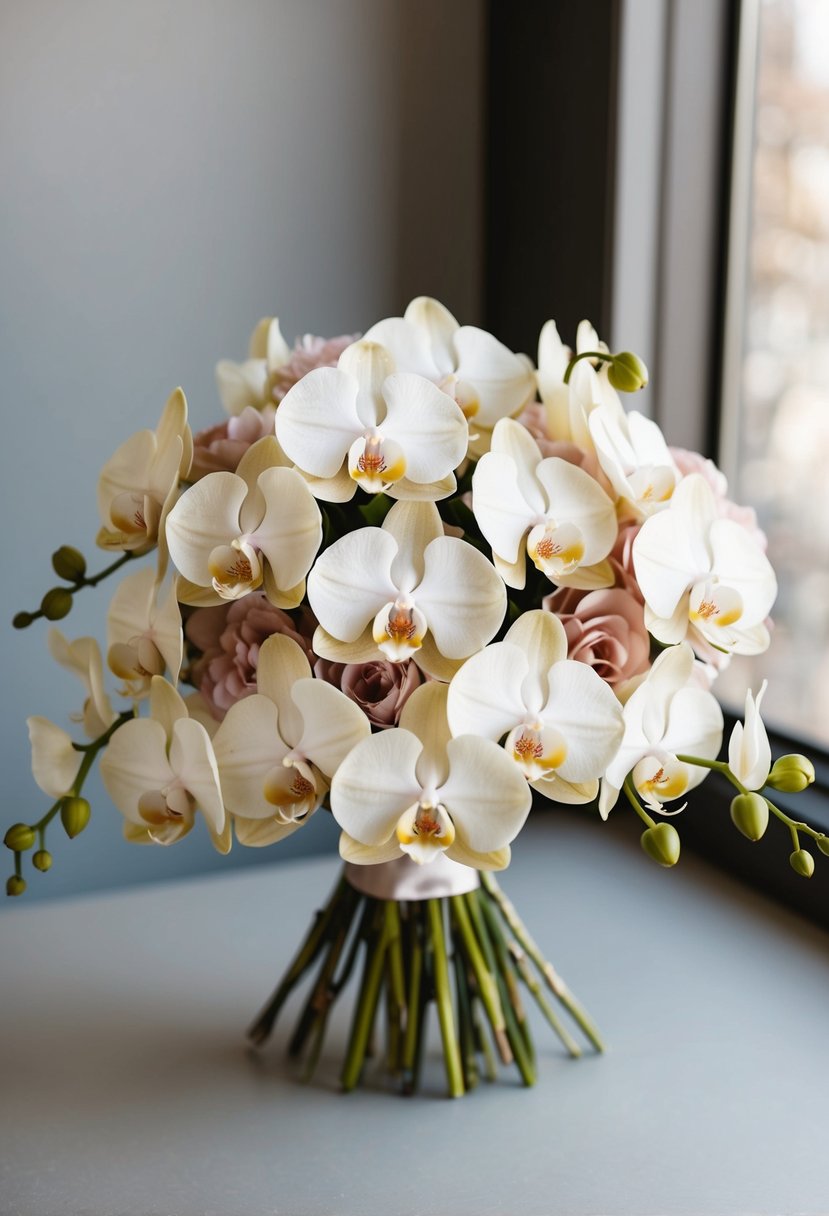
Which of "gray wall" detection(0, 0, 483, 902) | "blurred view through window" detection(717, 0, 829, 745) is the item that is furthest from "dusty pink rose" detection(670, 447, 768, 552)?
"gray wall" detection(0, 0, 483, 902)

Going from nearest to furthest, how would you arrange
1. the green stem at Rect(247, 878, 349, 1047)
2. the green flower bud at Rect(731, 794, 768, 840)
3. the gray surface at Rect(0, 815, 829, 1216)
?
the green flower bud at Rect(731, 794, 768, 840), the gray surface at Rect(0, 815, 829, 1216), the green stem at Rect(247, 878, 349, 1047)

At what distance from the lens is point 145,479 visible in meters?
0.64

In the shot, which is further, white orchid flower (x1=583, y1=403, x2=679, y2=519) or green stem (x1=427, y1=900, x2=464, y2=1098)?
green stem (x1=427, y1=900, x2=464, y2=1098)

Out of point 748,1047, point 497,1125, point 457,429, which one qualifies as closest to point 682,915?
point 748,1047

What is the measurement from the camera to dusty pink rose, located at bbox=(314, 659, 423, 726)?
24.0 inches

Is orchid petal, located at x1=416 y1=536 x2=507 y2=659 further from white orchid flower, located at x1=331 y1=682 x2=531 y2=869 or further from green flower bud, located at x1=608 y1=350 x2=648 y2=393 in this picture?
green flower bud, located at x1=608 y1=350 x2=648 y2=393

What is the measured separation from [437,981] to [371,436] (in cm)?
36

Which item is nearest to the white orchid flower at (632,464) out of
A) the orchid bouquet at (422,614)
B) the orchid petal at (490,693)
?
the orchid bouquet at (422,614)

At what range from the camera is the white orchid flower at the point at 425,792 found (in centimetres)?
57

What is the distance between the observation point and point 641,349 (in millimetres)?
1116

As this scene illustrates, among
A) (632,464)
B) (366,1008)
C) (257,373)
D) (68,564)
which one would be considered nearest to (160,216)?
(257,373)

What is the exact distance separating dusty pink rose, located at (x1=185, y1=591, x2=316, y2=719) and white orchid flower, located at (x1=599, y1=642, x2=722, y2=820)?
18 centimetres

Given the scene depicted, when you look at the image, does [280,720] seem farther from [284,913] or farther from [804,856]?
[284,913]

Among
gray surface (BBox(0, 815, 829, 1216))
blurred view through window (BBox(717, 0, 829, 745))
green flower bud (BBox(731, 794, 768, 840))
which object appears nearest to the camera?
green flower bud (BBox(731, 794, 768, 840))
